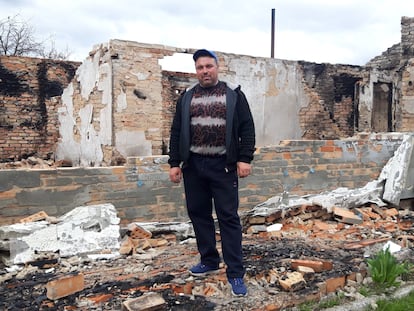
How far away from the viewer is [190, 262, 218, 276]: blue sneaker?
3166mm

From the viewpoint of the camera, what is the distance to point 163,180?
15.6 ft

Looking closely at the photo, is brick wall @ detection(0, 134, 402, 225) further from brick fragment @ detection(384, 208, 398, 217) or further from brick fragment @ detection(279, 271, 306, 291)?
brick fragment @ detection(279, 271, 306, 291)

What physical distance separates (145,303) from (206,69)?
1642 millimetres

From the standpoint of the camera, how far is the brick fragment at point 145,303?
7.98ft

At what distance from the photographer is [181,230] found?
4695 mm

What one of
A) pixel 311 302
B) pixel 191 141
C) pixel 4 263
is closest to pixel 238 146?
pixel 191 141

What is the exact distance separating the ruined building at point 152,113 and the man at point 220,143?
71.9 inches

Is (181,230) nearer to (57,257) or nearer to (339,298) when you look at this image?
(57,257)

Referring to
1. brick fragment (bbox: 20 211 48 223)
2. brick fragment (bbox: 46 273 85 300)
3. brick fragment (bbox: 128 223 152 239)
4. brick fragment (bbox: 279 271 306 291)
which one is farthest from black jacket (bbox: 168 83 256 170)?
brick fragment (bbox: 20 211 48 223)

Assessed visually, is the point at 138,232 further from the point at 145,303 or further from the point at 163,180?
the point at 145,303

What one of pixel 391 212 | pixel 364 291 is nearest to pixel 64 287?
pixel 364 291

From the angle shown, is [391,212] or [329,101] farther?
[329,101]

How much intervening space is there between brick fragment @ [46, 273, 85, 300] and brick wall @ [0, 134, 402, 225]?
1.54 metres

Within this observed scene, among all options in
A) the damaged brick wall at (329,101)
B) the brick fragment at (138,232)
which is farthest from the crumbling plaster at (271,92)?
the brick fragment at (138,232)
